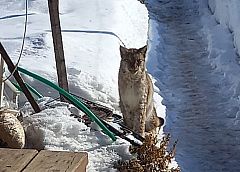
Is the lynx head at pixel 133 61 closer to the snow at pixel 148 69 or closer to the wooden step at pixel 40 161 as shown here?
the snow at pixel 148 69

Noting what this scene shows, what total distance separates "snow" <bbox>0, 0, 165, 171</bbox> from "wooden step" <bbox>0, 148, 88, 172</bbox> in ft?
3.69

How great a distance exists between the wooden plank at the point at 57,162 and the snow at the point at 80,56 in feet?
3.69

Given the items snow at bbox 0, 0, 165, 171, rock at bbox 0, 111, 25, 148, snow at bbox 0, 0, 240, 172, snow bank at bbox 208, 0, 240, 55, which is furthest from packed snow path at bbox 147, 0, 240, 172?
rock at bbox 0, 111, 25, 148

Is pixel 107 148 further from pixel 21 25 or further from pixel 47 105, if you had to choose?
pixel 21 25

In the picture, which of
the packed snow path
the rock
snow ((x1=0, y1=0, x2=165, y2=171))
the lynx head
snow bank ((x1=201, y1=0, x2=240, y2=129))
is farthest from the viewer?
snow bank ((x1=201, y1=0, x2=240, y2=129))

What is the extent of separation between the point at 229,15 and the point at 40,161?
24.4 ft

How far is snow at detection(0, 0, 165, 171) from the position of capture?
12.9 ft

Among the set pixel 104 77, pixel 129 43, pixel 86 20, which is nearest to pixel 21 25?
pixel 86 20

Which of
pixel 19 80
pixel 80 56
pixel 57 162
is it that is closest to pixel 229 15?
pixel 80 56

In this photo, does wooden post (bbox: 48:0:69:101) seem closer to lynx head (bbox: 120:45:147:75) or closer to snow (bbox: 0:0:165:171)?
snow (bbox: 0:0:165:171)

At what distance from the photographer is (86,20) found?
841cm

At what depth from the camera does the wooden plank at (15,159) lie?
7.97 ft

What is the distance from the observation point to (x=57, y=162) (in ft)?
8.18

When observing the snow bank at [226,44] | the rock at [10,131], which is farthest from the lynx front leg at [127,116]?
the snow bank at [226,44]
